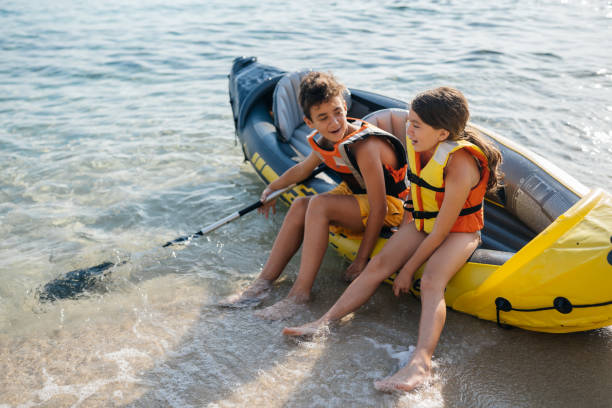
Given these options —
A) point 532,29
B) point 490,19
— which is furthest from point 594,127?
point 490,19

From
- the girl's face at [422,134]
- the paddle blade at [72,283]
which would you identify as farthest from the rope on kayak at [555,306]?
the paddle blade at [72,283]

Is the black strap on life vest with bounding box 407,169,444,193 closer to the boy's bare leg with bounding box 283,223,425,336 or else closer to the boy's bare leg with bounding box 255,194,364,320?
the boy's bare leg with bounding box 283,223,425,336

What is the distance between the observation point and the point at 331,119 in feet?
8.48

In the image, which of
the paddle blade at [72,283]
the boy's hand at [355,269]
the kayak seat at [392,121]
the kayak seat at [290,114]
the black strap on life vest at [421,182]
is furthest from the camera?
the kayak seat at [290,114]

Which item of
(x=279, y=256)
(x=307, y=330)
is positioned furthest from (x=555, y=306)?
(x=279, y=256)

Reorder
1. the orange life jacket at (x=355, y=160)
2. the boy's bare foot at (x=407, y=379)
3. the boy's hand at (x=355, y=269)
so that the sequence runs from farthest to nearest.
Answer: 1. the boy's hand at (x=355, y=269)
2. the orange life jacket at (x=355, y=160)
3. the boy's bare foot at (x=407, y=379)

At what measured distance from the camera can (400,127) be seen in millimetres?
3203

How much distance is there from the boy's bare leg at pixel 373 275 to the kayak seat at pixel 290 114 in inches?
61.6

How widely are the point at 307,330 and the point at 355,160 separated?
33.7 inches

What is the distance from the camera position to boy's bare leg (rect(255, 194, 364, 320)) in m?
2.71

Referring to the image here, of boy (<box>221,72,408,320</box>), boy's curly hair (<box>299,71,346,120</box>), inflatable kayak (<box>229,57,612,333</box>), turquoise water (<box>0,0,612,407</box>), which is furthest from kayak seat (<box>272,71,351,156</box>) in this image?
boy's curly hair (<box>299,71,346,120</box>)

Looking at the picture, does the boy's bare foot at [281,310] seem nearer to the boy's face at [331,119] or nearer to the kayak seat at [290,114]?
the boy's face at [331,119]

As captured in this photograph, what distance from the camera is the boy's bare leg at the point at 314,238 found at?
8.88 feet

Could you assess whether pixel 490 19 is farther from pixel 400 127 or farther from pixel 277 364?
pixel 277 364
